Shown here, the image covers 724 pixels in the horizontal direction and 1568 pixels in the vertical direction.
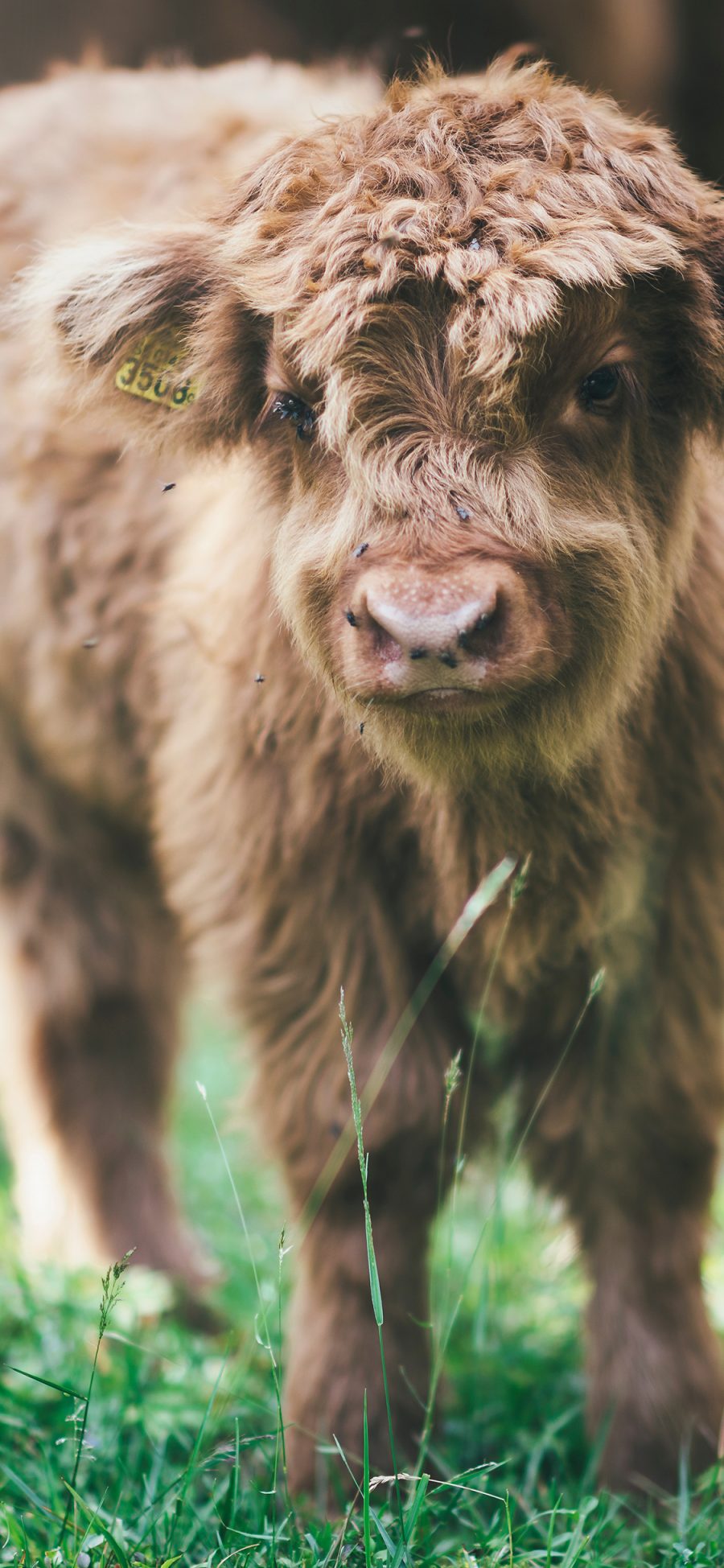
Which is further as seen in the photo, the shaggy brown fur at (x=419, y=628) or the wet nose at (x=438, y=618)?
Answer: the shaggy brown fur at (x=419, y=628)

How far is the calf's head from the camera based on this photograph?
2.18 meters

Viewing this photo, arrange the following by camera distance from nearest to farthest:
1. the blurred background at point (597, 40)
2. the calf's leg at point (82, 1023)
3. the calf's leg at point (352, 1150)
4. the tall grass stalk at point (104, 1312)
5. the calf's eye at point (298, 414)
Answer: the tall grass stalk at point (104, 1312)
the calf's eye at point (298, 414)
the calf's leg at point (352, 1150)
the calf's leg at point (82, 1023)
the blurred background at point (597, 40)

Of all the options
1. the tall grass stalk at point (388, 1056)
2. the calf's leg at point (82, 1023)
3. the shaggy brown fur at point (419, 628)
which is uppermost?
the shaggy brown fur at point (419, 628)

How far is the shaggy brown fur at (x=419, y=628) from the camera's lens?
88.4 inches

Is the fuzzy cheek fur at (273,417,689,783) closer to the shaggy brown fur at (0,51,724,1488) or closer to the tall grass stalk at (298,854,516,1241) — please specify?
the shaggy brown fur at (0,51,724,1488)

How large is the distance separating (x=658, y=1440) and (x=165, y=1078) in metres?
1.89

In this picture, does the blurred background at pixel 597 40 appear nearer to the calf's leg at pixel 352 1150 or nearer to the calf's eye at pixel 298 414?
the calf's eye at pixel 298 414

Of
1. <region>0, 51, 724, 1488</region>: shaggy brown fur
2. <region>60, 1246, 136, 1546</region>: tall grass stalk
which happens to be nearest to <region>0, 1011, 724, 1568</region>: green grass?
<region>60, 1246, 136, 1546</region>: tall grass stalk

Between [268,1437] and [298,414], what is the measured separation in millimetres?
1648

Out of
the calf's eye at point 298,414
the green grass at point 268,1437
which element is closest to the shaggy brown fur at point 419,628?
the calf's eye at point 298,414

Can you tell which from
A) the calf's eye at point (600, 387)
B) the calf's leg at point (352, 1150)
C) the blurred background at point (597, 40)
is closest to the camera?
the calf's eye at point (600, 387)

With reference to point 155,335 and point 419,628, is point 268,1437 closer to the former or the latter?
point 419,628

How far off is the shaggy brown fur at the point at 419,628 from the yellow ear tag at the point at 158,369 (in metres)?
0.02

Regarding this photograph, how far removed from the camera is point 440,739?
239cm
